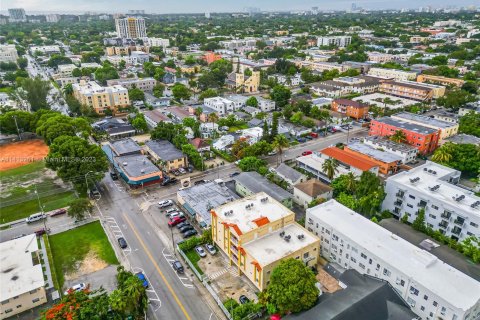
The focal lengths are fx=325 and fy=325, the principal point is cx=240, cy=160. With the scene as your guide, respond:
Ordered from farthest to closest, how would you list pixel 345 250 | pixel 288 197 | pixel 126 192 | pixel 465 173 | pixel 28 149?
pixel 28 149 → pixel 465 173 → pixel 126 192 → pixel 288 197 → pixel 345 250

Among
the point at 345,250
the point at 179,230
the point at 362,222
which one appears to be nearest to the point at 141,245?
the point at 179,230

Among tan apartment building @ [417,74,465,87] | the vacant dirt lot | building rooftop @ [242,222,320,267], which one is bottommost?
the vacant dirt lot

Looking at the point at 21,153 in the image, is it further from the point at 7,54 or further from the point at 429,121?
the point at 7,54

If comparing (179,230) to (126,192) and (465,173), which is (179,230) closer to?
(126,192)

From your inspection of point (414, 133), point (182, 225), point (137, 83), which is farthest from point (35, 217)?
point (137, 83)

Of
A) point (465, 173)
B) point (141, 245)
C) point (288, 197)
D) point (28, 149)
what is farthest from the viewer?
point (28, 149)

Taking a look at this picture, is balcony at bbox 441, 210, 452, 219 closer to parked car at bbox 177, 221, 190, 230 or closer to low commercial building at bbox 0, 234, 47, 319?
parked car at bbox 177, 221, 190, 230

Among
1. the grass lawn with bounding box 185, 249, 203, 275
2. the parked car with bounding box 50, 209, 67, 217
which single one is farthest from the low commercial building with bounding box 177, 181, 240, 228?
the parked car with bounding box 50, 209, 67, 217

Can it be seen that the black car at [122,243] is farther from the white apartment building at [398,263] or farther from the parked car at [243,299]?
the white apartment building at [398,263]
